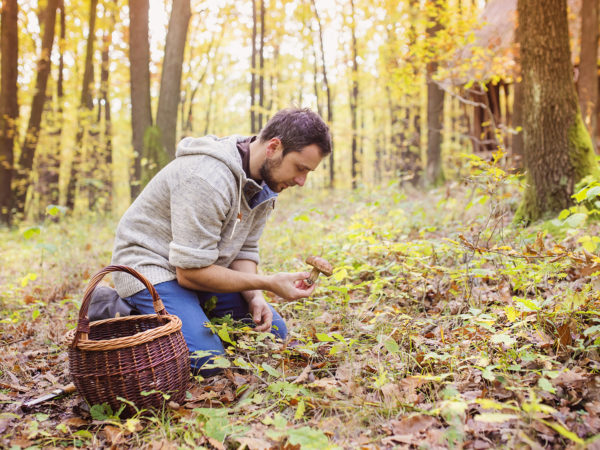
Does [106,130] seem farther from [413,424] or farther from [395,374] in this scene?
[413,424]

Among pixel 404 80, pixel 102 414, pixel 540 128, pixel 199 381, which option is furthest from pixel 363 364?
pixel 404 80

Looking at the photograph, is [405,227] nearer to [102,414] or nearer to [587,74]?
[102,414]

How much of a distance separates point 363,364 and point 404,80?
7.49 m

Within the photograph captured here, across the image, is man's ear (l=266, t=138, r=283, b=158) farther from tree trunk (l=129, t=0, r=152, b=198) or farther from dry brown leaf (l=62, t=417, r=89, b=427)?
tree trunk (l=129, t=0, r=152, b=198)

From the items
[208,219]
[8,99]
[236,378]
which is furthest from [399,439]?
[8,99]

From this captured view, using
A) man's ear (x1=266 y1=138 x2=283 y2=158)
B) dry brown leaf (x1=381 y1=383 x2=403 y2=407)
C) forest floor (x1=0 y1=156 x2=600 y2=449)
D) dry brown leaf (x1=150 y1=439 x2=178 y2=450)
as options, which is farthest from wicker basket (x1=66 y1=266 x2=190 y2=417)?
man's ear (x1=266 y1=138 x2=283 y2=158)

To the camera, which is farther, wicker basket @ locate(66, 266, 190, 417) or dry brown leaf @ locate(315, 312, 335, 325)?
dry brown leaf @ locate(315, 312, 335, 325)

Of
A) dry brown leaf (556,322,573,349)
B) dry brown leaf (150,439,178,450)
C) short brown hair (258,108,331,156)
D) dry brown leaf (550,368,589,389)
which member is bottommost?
dry brown leaf (150,439,178,450)

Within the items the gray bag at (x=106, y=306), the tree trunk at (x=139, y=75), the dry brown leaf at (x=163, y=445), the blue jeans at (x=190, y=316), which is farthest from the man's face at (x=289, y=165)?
the tree trunk at (x=139, y=75)

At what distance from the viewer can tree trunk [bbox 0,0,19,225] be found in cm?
1059

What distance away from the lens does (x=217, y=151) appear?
290 cm

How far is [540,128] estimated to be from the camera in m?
4.93

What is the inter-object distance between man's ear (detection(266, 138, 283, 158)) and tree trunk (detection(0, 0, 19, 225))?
34.6 feet

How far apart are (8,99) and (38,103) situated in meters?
0.66
